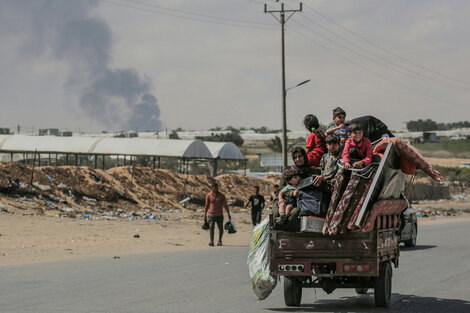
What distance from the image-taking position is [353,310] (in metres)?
10.3

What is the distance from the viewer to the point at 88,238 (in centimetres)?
2273

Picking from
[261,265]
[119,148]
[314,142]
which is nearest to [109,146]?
[119,148]

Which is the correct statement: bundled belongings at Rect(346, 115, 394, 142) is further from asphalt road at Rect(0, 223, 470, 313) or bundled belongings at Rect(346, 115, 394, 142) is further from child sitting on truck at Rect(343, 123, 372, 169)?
asphalt road at Rect(0, 223, 470, 313)

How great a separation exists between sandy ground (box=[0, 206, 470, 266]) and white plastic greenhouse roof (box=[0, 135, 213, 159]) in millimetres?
20643

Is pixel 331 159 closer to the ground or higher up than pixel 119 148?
closer to the ground

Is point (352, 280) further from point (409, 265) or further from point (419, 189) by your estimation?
A: point (419, 189)

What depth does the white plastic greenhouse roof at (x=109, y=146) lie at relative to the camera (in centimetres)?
5194

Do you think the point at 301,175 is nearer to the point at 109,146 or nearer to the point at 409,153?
the point at 409,153

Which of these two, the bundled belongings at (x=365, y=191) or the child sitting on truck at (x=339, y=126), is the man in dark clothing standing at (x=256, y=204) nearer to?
the child sitting on truck at (x=339, y=126)

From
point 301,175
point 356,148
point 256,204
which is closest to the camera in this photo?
point 356,148

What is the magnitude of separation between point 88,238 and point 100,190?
14.9 meters

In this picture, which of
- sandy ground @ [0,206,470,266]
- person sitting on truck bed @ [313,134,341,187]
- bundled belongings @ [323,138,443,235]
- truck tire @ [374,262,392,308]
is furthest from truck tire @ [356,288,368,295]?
sandy ground @ [0,206,470,266]

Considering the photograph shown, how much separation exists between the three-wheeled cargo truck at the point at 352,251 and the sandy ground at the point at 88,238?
27.6 feet

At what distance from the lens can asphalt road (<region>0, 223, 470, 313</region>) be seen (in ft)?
34.1
